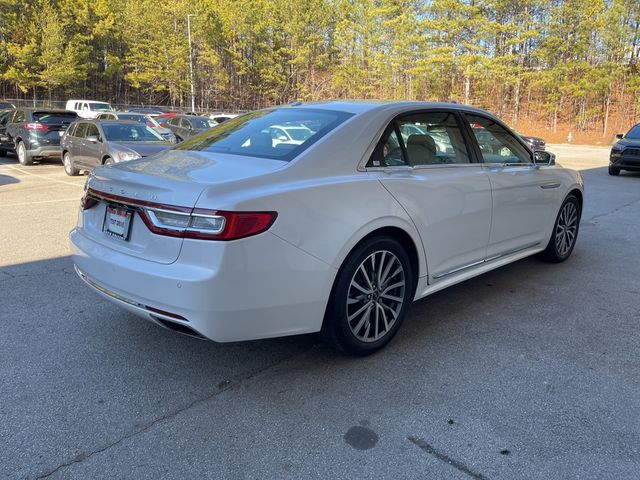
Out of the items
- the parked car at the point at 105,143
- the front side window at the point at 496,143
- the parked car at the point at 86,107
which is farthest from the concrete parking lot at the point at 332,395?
the parked car at the point at 86,107

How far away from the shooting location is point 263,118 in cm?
406

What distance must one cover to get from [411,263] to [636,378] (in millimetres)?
1527

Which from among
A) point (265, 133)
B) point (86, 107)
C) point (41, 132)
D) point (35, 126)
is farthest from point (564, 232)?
point (86, 107)

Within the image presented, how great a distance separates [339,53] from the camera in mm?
53312

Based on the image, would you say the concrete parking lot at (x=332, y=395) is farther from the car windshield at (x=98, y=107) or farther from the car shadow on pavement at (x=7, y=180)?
the car windshield at (x=98, y=107)

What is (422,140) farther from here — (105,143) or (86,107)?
(86,107)

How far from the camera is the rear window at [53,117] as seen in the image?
15192 mm

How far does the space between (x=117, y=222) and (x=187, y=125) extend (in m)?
17.9

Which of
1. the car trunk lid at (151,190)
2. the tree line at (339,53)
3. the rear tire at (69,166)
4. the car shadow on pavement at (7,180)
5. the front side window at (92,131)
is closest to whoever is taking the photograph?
the car trunk lid at (151,190)

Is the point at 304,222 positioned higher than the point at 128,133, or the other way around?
the point at 128,133

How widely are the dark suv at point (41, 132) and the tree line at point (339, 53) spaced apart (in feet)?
94.5

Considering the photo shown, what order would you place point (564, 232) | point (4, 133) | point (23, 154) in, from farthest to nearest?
point (4, 133), point (23, 154), point (564, 232)

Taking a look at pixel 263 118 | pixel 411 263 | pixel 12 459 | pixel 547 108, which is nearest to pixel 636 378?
pixel 411 263

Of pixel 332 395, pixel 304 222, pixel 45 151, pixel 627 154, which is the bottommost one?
pixel 332 395
